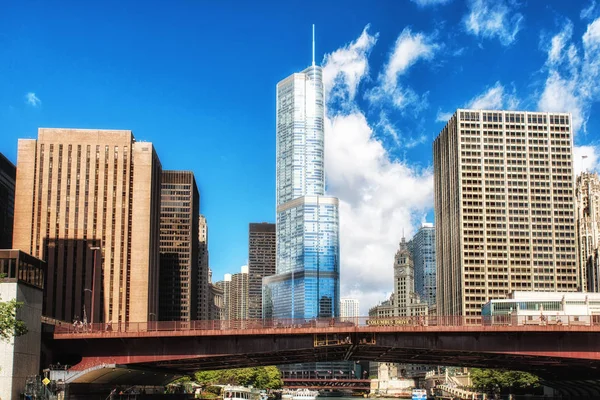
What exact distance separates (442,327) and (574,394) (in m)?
70.1

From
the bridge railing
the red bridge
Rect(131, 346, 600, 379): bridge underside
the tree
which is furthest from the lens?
Rect(131, 346, 600, 379): bridge underside

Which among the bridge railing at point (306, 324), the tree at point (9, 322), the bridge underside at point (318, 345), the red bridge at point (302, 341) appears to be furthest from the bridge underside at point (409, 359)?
the tree at point (9, 322)

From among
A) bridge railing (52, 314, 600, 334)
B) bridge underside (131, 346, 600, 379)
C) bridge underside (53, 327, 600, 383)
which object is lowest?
bridge underside (131, 346, 600, 379)

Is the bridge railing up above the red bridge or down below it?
above

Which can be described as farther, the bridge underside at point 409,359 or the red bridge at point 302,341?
the bridge underside at point 409,359

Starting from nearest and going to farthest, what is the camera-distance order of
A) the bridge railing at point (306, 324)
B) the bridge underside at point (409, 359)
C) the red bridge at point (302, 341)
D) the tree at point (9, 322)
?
the tree at point (9, 322)
the red bridge at point (302, 341)
the bridge railing at point (306, 324)
the bridge underside at point (409, 359)

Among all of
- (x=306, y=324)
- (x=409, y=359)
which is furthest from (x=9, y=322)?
(x=409, y=359)

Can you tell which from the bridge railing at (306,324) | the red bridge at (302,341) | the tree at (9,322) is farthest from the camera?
the bridge railing at (306,324)

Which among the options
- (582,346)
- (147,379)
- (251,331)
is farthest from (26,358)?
(582,346)

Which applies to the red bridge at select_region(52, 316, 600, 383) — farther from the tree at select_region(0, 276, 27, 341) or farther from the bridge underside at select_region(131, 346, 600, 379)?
the tree at select_region(0, 276, 27, 341)

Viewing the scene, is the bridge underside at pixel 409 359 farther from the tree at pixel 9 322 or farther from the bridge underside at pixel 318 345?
the tree at pixel 9 322

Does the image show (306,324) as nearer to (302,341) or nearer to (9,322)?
(302,341)

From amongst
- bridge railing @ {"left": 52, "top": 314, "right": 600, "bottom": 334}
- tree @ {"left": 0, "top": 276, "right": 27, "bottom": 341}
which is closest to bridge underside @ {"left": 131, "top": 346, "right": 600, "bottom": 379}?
bridge railing @ {"left": 52, "top": 314, "right": 600, "bottom": 334}

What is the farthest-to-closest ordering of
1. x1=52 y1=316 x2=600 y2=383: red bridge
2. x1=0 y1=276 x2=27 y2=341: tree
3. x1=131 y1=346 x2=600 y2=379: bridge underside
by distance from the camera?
1. x1=131 y1=346 x2=600 y2=379: bridge underside
2. x1=52 y1=316 x2=600 y2=383: red bridge
3. x1=0 y1=276 x2=27 y2=341: tree
